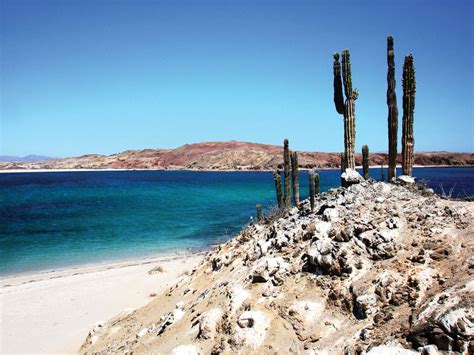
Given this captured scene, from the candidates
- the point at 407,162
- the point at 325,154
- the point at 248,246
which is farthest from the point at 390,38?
the point at 325,154

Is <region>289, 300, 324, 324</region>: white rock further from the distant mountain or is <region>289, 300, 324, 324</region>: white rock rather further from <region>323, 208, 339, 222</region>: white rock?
the distant mountain

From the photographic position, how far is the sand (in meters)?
11.9

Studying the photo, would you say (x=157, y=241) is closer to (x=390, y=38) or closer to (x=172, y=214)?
(x=172, y=214)

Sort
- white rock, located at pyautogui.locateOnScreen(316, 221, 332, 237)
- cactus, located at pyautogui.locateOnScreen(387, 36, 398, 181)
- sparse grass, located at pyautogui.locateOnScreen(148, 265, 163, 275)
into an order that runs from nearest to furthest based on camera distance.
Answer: white rock, located at pyautogui.locateOnScreen(316, 221, 332, 237), cactus, located at pyautogui.locateOnScreen(387, 36, 398, 181), sparse grass, located at pyautogui.locateOnScreen(148, 265, 163, 275)

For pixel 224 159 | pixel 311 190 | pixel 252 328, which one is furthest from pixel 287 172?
pixel 224 159

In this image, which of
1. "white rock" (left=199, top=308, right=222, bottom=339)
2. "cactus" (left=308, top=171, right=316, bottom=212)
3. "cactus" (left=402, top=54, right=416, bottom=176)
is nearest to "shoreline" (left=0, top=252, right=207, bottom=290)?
"cactus" (left=308, top=171, right=316, bottom=212)

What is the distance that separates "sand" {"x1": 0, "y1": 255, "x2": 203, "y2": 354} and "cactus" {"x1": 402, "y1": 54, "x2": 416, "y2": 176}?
970 centimetres

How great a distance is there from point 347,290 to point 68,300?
12.4 metres

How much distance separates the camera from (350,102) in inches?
579

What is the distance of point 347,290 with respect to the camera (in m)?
6.32

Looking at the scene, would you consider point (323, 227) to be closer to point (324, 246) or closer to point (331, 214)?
point (331, 214)

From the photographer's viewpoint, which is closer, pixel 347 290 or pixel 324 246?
pixel 347 290

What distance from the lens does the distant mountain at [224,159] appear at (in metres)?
121

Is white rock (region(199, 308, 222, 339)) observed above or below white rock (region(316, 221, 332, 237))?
below
